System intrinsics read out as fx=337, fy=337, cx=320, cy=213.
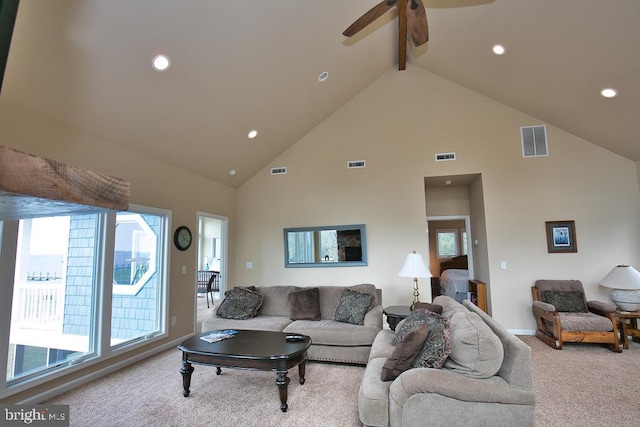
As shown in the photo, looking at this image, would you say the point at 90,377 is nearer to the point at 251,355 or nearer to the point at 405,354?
the point at 251,355

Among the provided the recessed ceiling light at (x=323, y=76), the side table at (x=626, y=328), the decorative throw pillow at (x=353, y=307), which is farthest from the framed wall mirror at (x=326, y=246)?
the side table at (x=626, y=328)

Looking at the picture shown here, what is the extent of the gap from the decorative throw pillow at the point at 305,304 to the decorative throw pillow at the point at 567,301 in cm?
342

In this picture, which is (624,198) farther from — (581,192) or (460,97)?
(460,97)

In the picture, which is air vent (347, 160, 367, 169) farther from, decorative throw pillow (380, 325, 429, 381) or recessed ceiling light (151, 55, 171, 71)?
decorative throw pillow (380, 325, 429, 381)

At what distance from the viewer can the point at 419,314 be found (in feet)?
10.0

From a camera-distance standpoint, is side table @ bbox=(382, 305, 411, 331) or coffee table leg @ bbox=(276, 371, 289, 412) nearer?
coffee table leg @ bbox=(276, 371, 289, 412)

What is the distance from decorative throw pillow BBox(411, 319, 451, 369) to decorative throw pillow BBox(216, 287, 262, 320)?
2780 mm

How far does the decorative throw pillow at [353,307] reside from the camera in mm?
4273

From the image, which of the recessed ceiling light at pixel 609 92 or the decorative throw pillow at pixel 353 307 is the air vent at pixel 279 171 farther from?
the recessed ceiling light at pixel 609 92

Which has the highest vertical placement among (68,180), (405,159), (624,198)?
(405,159)

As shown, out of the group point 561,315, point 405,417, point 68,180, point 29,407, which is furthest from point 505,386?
point 561,315

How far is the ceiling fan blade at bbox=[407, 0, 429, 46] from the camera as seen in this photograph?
121 inches

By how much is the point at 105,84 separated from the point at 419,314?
3710 mm

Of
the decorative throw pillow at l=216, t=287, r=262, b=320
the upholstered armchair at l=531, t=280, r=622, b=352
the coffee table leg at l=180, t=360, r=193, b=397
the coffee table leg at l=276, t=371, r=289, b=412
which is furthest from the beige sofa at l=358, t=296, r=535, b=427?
the upholstered armchair at l=531, t=280, r=622, b=352
